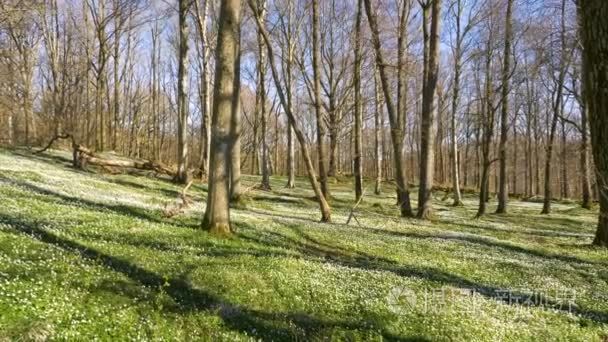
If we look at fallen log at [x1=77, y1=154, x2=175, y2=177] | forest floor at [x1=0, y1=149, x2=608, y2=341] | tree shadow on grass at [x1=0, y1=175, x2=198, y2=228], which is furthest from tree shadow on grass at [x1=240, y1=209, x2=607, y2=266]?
fallen log at [x1=77, y1=154, x2=175, y2=177]

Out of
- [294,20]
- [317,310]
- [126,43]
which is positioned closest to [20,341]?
[317,310]

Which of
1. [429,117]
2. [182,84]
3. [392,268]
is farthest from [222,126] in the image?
[182,84]

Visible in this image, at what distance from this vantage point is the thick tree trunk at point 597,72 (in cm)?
366

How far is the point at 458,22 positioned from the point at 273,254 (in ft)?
111

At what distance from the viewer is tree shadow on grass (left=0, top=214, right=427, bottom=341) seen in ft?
26.3

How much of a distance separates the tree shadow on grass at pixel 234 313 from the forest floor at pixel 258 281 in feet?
0.10

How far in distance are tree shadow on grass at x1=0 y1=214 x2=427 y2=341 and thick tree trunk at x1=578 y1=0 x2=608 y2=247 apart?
5.67 metres

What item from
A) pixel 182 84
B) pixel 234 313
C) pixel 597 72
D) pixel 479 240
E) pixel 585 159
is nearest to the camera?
pixel 597 72

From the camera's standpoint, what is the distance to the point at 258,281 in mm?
9820

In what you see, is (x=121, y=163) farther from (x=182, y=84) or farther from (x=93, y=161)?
(x=182, y=84)

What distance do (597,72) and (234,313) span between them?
6.84 metres

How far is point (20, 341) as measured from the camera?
573 cm

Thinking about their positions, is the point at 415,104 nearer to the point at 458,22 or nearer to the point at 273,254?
the point at 458,22

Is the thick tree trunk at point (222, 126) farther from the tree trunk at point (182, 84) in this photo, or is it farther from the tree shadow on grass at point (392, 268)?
the tree trunk at point (182, 84)
